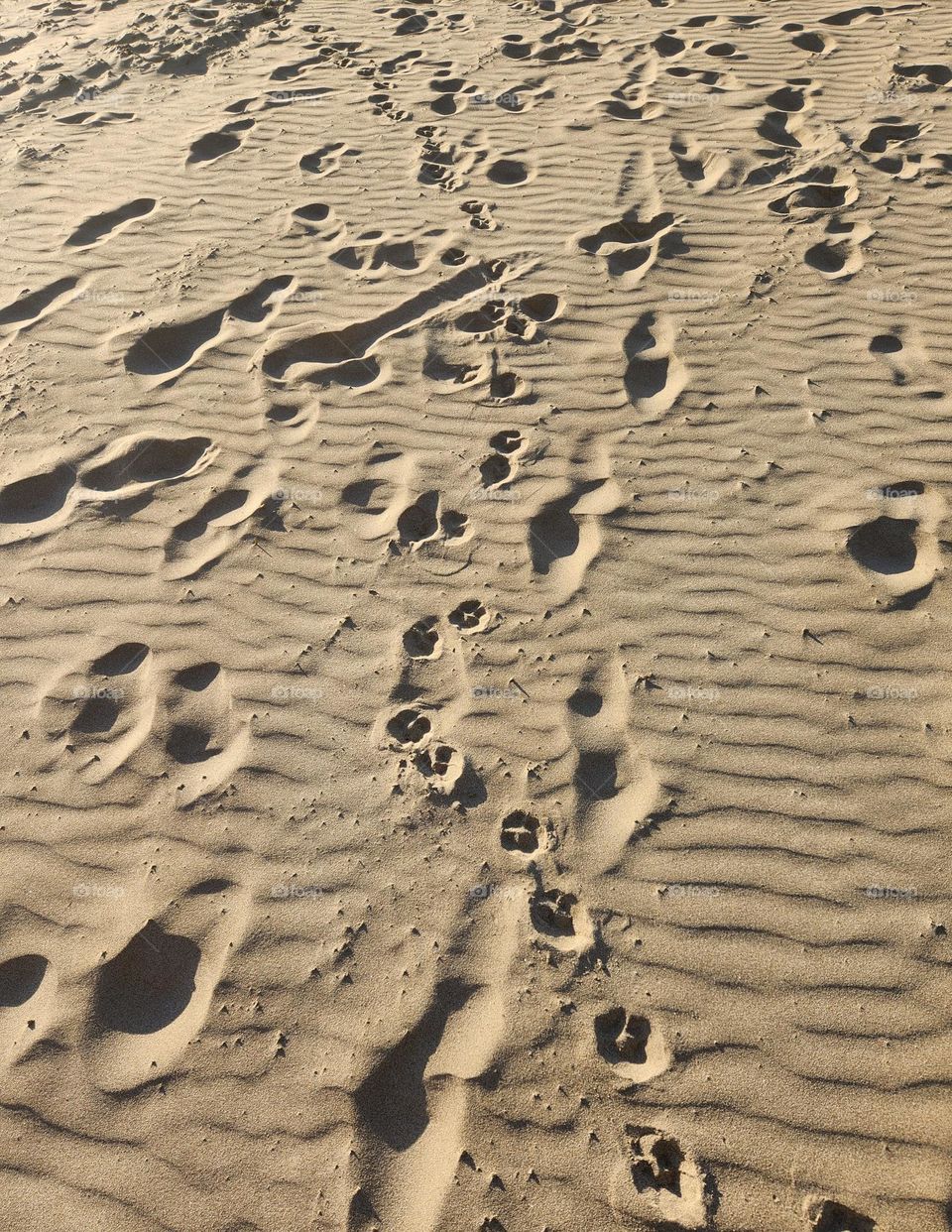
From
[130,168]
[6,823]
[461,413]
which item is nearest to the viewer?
[6,823]

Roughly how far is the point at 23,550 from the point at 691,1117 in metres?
3.18

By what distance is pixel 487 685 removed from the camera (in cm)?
304

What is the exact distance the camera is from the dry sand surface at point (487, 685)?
2.20m

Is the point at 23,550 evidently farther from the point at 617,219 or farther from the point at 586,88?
the point at 586,88

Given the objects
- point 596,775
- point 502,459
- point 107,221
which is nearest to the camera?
point 596,775

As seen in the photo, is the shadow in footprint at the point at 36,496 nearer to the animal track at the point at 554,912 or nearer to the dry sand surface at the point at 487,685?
the dry sand surface at the point at 487,685

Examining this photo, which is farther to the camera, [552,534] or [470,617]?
[552,534]

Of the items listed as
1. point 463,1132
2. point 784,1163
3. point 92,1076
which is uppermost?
point 92,1076

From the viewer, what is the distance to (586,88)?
20.5 ft

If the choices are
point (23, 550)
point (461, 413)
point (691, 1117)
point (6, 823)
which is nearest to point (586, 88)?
point (461, 413)

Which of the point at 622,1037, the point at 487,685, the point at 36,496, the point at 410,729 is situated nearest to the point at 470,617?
the point at 487,685

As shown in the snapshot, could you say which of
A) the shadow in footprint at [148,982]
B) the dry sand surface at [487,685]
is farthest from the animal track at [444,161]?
the shadow in footprint at [148,982]

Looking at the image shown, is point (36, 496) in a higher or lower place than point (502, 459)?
higher

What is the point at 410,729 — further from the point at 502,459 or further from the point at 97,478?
the point at 97,478
